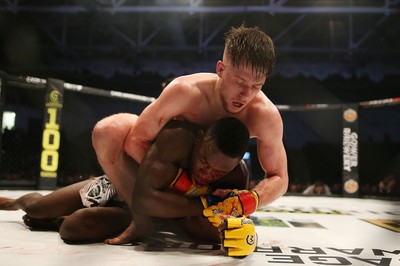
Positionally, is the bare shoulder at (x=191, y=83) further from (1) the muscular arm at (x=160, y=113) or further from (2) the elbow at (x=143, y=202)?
(2) the elbow at (x=143, y=202)

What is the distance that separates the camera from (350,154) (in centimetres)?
560

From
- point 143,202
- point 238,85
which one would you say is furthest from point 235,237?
point 238,85

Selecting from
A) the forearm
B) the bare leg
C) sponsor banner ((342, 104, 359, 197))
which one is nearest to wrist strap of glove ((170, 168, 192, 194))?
the forearm

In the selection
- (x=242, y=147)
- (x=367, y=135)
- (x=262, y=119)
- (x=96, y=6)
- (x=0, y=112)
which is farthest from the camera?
(x=367, y=135)

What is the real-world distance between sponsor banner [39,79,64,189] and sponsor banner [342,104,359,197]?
13.9 ft

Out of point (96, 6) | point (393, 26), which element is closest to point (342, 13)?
point (393, 26)

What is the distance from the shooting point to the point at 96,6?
738cm

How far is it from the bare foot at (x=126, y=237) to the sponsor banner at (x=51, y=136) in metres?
3.14

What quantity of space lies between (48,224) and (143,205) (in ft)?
2.54

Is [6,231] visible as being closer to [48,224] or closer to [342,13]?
[48,224]

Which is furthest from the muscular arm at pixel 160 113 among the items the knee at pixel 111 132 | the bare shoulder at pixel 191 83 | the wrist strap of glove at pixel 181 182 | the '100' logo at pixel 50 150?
the '100' logo at pixel 50 150

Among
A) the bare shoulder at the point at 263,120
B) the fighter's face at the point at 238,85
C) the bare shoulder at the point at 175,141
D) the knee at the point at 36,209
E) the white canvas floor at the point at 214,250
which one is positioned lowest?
the white canvas floor at the point at 214,250

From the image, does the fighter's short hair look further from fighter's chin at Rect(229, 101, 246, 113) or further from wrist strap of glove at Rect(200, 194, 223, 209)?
wrist strap of glove at Rect(200, 194, 223, 209)

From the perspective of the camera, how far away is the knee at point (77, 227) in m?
1.67
